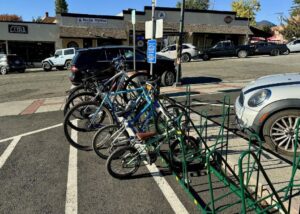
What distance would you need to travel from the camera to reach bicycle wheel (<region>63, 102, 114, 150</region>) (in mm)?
5746

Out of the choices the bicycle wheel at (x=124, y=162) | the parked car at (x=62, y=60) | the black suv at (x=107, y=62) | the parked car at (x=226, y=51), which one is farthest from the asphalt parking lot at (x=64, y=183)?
the parked car at (x=226, y=51)

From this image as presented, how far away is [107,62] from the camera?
11859 mm

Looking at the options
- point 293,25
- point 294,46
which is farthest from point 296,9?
point 294,46

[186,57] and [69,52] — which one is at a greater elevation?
[69,52]

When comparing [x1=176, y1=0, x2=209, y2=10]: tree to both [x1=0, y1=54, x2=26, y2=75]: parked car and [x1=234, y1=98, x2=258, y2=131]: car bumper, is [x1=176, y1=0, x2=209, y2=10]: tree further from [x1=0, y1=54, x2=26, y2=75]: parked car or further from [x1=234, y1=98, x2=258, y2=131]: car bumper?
[x1=234, y1=98, x2=258, y2=131]: car bumper

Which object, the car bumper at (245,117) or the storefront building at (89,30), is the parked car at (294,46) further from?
the car bumper at (245,117)

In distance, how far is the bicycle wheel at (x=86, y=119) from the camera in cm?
575

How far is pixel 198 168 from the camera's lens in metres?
4.75

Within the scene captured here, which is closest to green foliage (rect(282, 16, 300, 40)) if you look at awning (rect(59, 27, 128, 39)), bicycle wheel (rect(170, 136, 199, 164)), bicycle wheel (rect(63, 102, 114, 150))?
awning (rect(59, 27, 128, 39))

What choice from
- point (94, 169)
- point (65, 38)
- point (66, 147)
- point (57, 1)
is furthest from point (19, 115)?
point (57, 1)

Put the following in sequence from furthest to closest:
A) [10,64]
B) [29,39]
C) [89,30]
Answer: [89,30]
[29,39]
[10,64]

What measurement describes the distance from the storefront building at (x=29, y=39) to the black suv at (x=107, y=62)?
936 inches

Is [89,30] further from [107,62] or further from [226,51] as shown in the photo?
[107,62]

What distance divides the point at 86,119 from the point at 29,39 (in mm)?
30408
